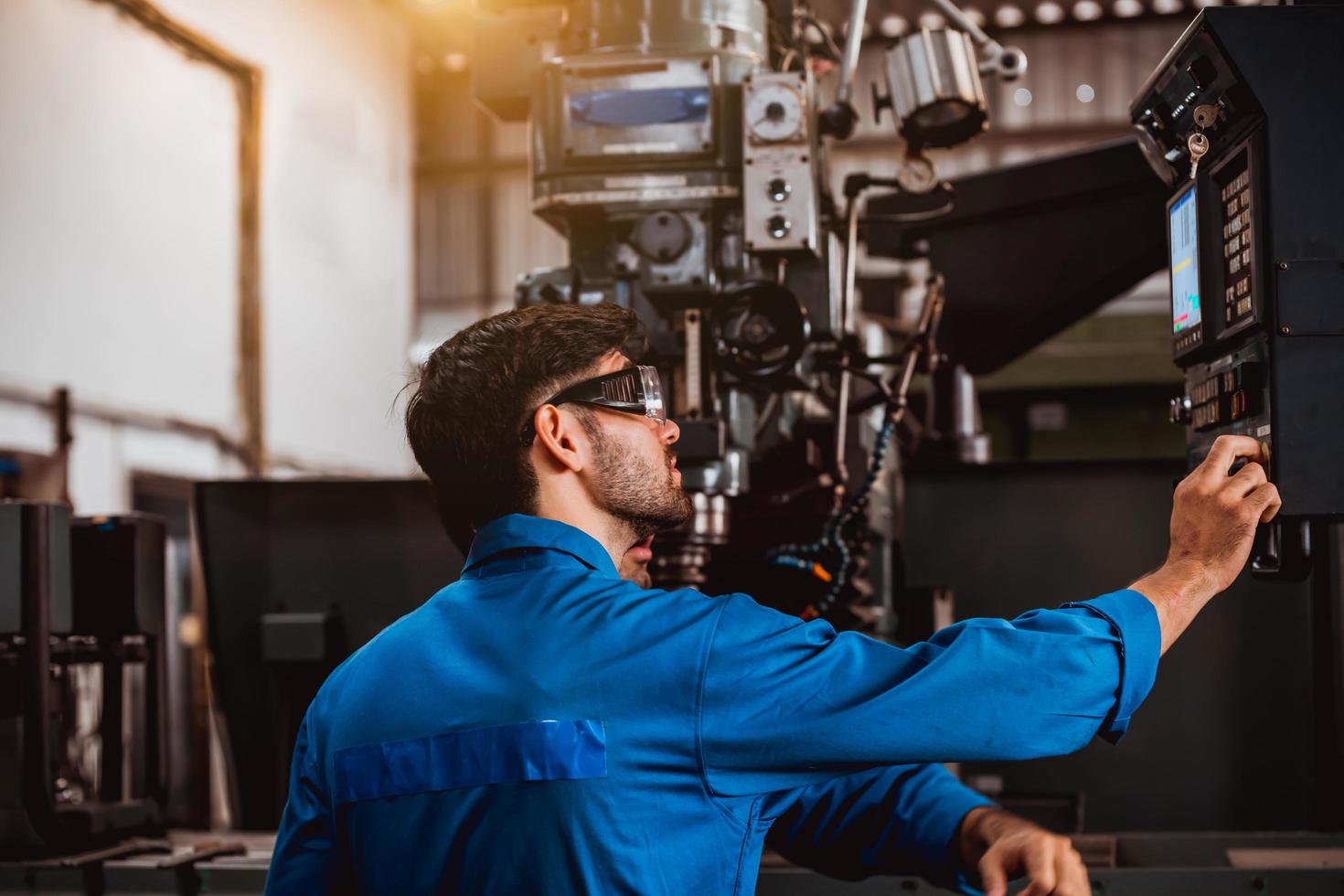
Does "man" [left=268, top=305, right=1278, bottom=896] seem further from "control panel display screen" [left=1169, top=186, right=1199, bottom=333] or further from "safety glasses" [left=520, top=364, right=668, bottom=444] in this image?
"control panel display screen" [left=1169, top=186, right=1199, bottom=333]

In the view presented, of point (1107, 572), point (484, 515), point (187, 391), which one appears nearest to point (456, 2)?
point (187, 391)

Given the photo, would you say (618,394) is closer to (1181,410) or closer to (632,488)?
(632,488)

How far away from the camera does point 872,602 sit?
7.82ft

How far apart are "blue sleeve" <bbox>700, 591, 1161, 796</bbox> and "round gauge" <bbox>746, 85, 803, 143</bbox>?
1.11m

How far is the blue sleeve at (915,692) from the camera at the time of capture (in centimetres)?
107

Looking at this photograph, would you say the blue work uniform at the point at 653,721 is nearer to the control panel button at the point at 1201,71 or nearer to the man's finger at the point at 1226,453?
the man's finger at the point at 1226,453

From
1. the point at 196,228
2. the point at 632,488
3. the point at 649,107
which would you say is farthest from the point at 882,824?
the point at 196,228

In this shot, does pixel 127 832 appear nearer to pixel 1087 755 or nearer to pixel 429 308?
pixel 1087 755

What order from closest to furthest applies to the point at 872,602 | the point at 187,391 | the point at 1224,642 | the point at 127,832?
the point at 127,832, the point at 872,602, the point at 1224,642, the point at 187,391

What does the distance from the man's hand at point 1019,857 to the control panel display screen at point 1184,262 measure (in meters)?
0.64

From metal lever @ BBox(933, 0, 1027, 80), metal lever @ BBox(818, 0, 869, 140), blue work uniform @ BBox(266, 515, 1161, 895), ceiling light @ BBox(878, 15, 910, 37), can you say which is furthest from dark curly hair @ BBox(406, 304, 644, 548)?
ceiling light @ BBox(878, 15, 910, 37)

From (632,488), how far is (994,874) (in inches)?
18.3

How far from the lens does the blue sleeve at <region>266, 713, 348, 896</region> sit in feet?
3.94

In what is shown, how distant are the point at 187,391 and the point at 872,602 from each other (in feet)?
13.2
